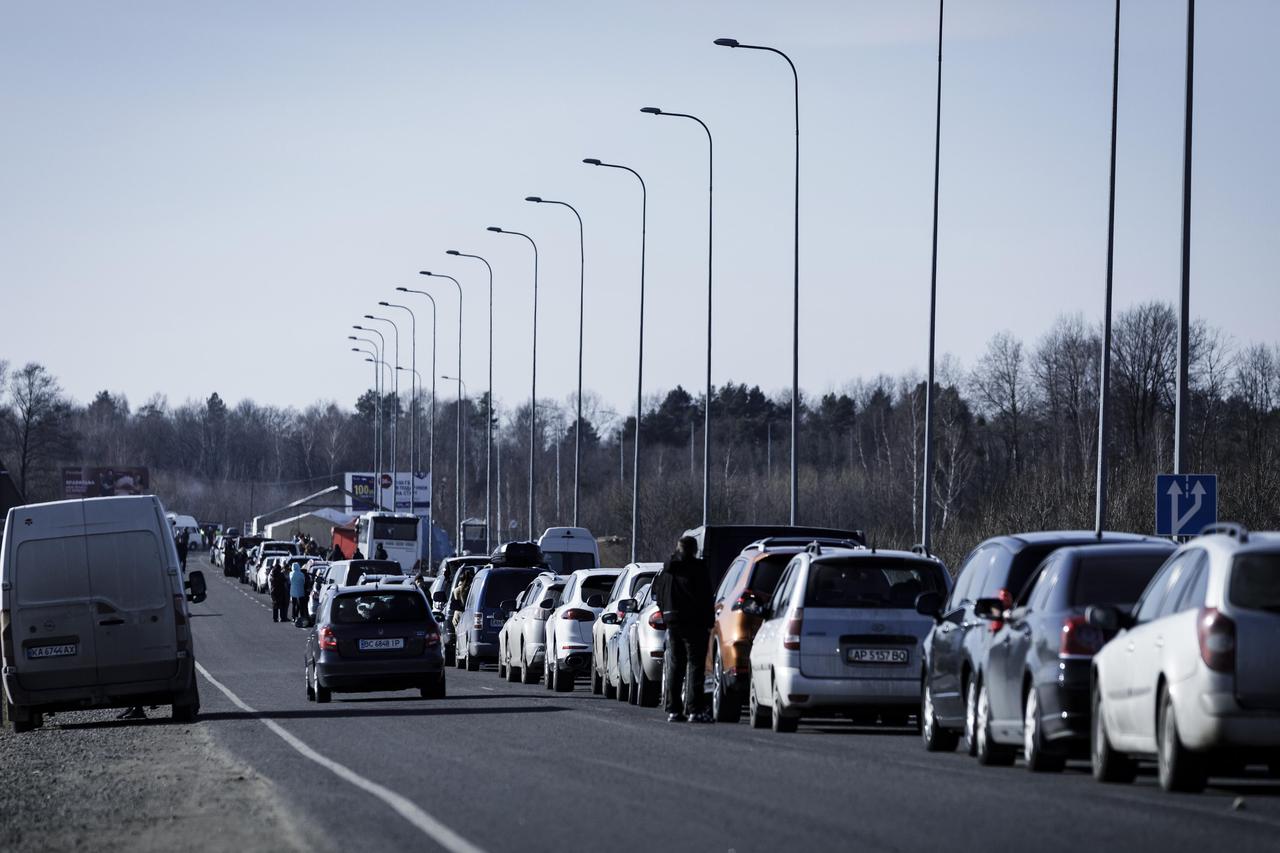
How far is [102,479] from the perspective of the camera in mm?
184000

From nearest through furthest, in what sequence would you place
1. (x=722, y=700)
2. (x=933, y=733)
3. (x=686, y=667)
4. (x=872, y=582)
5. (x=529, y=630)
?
(x=933, y=733), (x=872, y=582), (x=722, y=700), (x=686, y=667), (x=529, y=630)

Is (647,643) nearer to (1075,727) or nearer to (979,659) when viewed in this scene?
(979,659)

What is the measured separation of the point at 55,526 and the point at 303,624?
39.5m

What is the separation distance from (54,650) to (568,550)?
3414cm

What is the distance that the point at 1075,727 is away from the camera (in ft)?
48.2

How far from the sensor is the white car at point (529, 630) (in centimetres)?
3406

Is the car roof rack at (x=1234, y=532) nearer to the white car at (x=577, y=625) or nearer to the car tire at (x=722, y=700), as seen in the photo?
the car tire at (x=722, y=700)

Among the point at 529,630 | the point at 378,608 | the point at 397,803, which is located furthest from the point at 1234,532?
the point at 529,630

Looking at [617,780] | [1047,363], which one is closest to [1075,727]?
[617,780]

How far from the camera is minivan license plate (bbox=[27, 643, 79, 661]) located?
24.4 metres

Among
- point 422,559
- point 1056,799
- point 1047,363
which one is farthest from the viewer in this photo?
point 1047,363

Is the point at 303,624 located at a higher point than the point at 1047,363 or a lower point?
lower

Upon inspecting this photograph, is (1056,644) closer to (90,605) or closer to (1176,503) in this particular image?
(90,605)

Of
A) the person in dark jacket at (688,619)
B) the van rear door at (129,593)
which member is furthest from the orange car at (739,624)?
the van rear door at (129,593)
